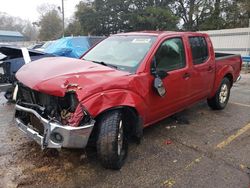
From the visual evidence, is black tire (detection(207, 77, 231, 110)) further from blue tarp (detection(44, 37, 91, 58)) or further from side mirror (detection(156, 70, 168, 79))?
blue tarp (detection(44, 37, 91, 58))

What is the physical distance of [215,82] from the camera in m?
6.01

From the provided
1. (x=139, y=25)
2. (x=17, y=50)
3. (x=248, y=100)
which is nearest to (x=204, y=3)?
(x=139, y=25)

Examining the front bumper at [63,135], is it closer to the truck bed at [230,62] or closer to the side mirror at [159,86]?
the side mirror at [159,86]

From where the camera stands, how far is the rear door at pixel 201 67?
5.17 metres

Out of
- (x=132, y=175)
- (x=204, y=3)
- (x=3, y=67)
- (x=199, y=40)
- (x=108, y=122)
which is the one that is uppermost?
(x=204, y=3)

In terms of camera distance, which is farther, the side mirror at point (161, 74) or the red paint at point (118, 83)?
the side mirror at point (161, 74)

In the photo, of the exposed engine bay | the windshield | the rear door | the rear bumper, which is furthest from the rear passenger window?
the rear bumper

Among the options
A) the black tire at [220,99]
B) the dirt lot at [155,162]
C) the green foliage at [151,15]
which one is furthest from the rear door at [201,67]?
the green foliage at [151,15]

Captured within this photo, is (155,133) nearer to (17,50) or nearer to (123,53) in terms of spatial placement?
(123,53)

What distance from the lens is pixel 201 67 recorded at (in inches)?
210

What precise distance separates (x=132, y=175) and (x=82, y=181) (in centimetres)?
62

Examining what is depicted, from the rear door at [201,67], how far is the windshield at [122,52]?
107cm

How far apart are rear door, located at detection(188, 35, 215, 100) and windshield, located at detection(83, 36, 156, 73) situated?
1.07 meters

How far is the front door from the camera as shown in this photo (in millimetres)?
4340
